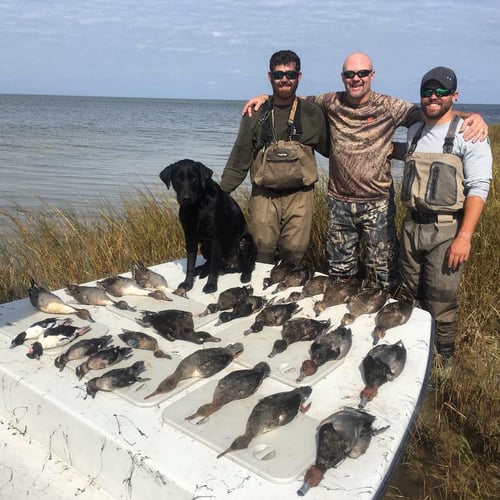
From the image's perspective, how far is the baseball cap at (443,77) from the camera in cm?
398

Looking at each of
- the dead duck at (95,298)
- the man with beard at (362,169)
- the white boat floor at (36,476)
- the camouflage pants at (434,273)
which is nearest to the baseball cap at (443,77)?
the man with beard at (362,169)

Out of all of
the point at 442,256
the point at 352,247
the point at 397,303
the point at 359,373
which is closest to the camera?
the point at 359,373

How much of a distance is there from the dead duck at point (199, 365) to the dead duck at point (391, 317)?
3.73ft

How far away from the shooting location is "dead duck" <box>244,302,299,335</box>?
Answer: 359 centimetres

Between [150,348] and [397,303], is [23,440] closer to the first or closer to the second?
[150,348]

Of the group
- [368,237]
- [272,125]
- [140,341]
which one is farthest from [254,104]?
[140,341]

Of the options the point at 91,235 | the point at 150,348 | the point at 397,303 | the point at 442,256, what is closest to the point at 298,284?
the point at 397,303

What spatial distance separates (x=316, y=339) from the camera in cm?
343

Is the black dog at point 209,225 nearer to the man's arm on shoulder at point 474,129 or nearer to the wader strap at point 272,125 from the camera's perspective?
the wader strap at point 272,125

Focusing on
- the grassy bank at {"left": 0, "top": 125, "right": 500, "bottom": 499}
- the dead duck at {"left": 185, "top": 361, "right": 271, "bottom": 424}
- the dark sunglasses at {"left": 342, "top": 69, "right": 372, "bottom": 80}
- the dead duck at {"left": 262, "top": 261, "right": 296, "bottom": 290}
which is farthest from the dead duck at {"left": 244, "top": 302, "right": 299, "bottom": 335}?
the dark sunglasses at {"left": 342, "top": 69, "right": 372, "bottom": 80}

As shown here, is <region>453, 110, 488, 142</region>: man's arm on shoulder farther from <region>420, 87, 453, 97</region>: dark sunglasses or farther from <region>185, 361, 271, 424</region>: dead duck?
<region>185, 361, 271, 424</region>: dead duck

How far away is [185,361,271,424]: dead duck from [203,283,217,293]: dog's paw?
173 cm

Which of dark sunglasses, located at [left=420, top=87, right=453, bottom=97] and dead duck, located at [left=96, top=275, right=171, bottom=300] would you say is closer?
dark sunglasses, located at [left=420, top=87, right=453, bottom=97]

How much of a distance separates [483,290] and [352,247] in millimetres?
1534
